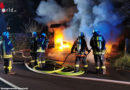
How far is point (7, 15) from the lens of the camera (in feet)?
94.2

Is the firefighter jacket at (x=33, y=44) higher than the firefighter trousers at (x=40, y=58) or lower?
higher

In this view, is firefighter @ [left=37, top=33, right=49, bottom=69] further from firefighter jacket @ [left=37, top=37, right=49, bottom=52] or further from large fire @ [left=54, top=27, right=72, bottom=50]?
large fire @ [left=54, top=27, right=72, bottom=50]

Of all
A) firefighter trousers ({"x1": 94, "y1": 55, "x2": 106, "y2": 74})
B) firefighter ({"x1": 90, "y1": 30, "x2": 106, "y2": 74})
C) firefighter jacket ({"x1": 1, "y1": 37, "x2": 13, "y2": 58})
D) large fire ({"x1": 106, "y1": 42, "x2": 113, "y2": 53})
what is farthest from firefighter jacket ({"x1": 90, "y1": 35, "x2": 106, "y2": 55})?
large fire ({"x1": 106, "y1": 42, "x2": 113, "y2": 53})

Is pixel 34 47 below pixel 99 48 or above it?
above

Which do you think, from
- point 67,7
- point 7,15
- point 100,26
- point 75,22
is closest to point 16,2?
point 7,15

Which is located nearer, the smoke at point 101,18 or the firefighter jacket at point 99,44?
the firefighter jacket at point 99,44

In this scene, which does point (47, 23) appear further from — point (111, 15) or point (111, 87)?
point (111, 87)

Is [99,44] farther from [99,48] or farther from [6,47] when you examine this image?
[6,47]

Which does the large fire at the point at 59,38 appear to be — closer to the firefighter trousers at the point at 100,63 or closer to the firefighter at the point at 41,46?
the firefighter at the point at 41,46

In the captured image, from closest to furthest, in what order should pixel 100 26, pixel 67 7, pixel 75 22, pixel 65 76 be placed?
pixel 65 76
pixel 100 26
pixel 75 22
pixel 67 7

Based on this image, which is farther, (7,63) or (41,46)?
(41,46)

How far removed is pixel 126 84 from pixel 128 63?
3527 millimetres

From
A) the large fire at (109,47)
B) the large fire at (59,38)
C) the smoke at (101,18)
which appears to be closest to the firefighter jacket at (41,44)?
the smoke at (101,18)

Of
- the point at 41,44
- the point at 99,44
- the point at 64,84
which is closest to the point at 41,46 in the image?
the point at 41,44
